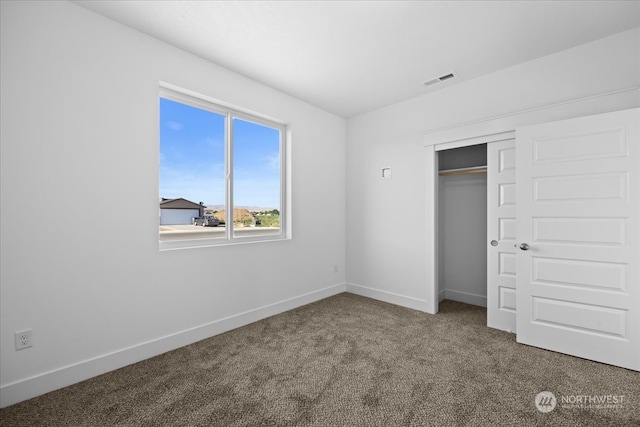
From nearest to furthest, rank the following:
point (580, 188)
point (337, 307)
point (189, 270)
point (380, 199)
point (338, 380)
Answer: point (338, 380)
point (580, 188)
point (189, 270)
point (337, 307)
point (380, 199)

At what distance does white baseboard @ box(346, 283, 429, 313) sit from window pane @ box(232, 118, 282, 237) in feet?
5.22

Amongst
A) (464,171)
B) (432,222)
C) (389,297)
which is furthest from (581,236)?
(389,297)

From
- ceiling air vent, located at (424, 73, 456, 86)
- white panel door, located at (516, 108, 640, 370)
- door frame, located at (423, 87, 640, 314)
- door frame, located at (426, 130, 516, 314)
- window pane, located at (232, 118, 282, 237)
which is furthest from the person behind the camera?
door frame, located at (426, 130, 516, 314)

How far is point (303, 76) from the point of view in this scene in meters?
3.24

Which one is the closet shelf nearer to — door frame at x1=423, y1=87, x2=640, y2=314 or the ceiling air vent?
door frame at x1=423, y1=87, x2=640, y2=314

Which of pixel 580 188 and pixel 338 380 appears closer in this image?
pixel 338 380

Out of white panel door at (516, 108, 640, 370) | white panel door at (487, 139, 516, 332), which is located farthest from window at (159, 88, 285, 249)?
white panel door at (516, 108, 640, 370)

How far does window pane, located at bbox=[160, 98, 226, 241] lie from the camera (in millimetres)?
2773

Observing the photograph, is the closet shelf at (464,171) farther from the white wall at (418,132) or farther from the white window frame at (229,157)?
the white window frame at (229,157)

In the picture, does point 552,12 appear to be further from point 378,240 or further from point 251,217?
point 251,217

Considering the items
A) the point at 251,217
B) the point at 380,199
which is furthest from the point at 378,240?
the point at 251,217

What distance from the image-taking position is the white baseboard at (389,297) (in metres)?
3.72

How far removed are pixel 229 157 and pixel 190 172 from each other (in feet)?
1.49

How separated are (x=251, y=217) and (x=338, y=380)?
2.06 m
